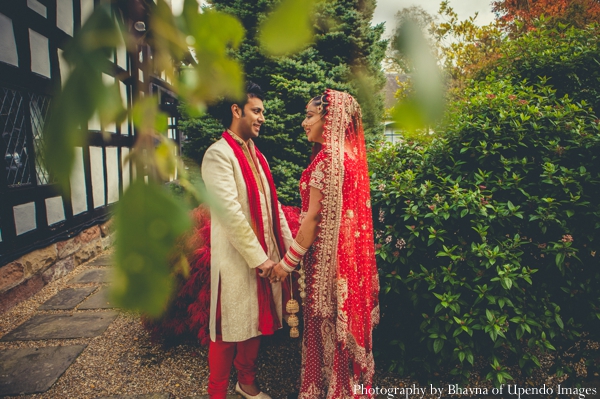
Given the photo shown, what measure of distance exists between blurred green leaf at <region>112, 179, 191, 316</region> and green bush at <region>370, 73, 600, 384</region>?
5.85 feet

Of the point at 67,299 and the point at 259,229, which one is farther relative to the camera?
the point at 67,299

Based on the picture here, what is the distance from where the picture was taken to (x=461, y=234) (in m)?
2.07

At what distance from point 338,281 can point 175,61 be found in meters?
1.46

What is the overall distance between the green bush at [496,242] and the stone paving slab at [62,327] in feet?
8.10

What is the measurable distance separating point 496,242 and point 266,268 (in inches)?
52.0

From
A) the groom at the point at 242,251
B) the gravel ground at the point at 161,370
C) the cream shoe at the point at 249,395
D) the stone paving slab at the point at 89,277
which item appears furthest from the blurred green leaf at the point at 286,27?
the stone paving slab at the point at 89,277

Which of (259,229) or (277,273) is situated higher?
(259,229)

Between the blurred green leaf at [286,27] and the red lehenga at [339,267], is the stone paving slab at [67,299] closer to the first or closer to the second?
the red lehenga at [339,267]

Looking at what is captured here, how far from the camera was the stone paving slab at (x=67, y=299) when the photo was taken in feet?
11.5

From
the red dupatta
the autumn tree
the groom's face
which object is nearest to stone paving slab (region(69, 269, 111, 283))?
the groom's face

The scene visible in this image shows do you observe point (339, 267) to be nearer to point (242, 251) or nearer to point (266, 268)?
point (266, 268)

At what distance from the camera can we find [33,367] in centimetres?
249

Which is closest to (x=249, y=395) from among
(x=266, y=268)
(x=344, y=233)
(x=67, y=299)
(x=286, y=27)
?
(x=266, y=268)

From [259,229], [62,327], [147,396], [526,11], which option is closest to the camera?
[526,11]
